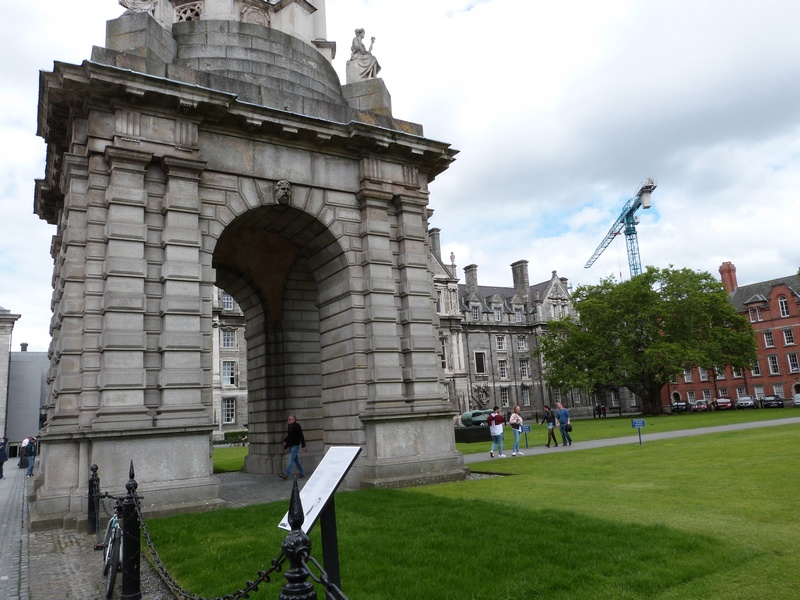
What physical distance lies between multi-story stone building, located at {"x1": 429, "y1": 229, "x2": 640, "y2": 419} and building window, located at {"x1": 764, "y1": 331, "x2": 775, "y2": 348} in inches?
644

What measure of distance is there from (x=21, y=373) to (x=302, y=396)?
46.1 metres

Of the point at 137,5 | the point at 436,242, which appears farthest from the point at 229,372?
the point at 137,5

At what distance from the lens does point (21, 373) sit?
5331cm

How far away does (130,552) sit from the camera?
633 centimetres

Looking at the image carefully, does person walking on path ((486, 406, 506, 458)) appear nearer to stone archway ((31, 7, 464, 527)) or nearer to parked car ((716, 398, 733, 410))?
stone archway ((31, 7, 464, 527))

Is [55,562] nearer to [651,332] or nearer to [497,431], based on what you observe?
[497,431]

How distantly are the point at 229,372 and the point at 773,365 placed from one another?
5548cm

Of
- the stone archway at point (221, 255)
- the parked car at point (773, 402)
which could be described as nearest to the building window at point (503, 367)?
the parked car at point (773, 402)

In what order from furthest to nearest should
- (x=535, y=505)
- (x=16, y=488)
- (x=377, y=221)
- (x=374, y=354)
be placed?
(x=16, y=488)
(x=377, y=221)
(x=374, y=354)
(x=535, y=505)

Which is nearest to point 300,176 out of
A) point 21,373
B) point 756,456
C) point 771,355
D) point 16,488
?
point 756,456

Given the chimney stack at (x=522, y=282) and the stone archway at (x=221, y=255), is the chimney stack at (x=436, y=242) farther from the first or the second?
the stone archway at (x=221, y=255)

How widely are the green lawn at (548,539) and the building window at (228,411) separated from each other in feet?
142

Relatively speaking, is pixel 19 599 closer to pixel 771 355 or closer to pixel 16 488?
pixel 16 488

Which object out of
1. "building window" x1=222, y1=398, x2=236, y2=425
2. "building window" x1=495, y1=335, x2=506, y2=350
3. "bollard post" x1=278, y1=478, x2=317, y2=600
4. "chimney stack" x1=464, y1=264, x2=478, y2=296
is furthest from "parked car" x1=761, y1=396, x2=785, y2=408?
"bollard post" x1=278, y1=478, x2=317, y2=600
